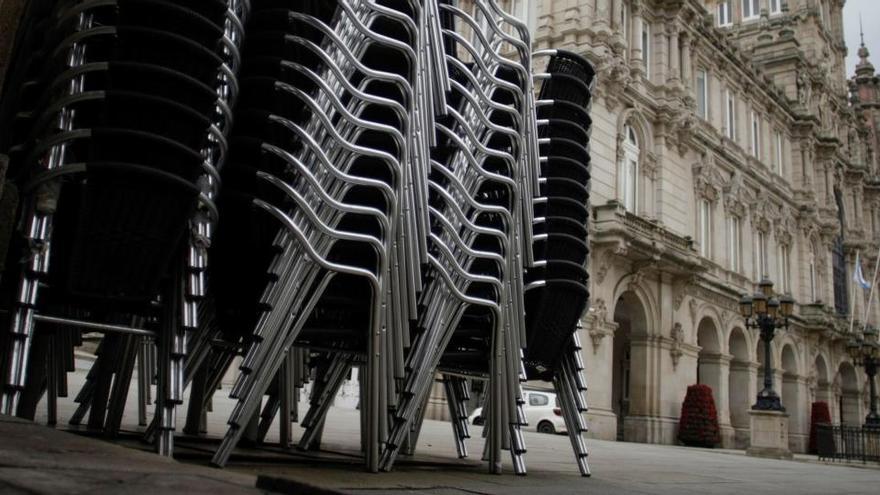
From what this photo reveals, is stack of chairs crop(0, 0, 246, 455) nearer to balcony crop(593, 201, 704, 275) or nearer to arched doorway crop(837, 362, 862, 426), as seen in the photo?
balcony crop(593, 201, 704, 275)

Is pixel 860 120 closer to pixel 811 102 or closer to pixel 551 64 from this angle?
pixel 811 102

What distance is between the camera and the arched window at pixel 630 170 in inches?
930

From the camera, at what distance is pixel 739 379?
29.0 meters

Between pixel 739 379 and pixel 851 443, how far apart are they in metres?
7.81

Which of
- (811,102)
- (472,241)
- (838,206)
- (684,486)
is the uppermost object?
(811,102)

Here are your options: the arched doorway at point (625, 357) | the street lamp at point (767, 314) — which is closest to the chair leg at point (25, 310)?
the street lamp at point (767, 314)

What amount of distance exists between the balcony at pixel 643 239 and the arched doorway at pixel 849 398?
65.7 ft

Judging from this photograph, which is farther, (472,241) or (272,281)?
(472,241)

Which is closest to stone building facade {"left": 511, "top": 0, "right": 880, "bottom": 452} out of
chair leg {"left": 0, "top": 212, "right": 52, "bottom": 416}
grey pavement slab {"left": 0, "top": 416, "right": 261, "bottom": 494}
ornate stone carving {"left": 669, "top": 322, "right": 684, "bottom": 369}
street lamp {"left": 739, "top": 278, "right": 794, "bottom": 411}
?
ornate stone carving {"left": 669, "top": 322, "right": 684, "bottom": 369}

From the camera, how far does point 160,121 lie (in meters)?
3.25

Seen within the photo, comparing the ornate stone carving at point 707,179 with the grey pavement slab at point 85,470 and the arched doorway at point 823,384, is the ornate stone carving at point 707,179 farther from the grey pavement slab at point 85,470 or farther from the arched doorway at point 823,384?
the grey pavement slab at point 85,470

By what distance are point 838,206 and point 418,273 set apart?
4182cm

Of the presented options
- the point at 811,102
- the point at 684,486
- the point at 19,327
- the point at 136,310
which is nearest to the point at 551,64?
the point at 684,486

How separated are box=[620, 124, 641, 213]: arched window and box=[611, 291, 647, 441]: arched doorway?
9.13 feet
